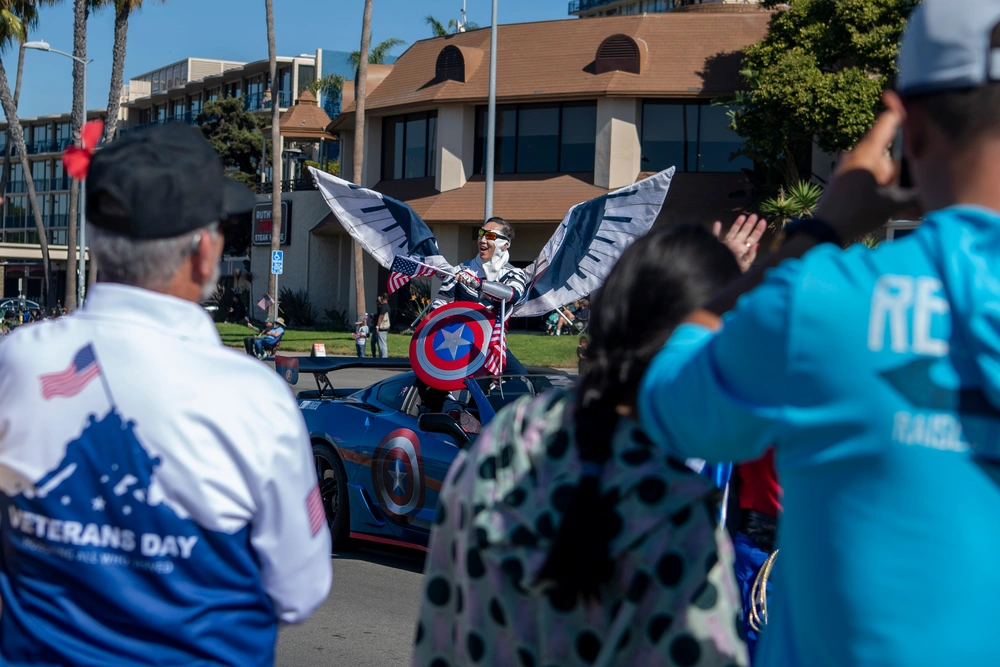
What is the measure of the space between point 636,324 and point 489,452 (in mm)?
342

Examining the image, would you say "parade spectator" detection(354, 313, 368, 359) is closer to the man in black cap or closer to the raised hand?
the raised hand

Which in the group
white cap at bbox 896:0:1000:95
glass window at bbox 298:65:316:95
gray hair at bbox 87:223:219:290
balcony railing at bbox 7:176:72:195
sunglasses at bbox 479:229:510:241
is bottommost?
gray hair at bbox 87:223:219:290

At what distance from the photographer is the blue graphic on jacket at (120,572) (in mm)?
1845

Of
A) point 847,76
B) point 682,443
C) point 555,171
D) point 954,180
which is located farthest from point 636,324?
point 555,171

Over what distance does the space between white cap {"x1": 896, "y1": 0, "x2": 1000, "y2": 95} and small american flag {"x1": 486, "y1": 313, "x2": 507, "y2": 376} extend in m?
5.93

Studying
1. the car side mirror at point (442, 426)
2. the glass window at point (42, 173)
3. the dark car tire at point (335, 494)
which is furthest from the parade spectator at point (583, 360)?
the glass window at point (42, 173)

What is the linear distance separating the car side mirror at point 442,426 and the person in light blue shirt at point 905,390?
5.12 metres

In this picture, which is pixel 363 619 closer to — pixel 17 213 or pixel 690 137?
pixel 690 137

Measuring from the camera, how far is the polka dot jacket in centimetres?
175

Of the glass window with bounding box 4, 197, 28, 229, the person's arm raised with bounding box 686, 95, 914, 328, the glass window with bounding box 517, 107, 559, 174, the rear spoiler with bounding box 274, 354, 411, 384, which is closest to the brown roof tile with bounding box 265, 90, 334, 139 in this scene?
the glass window with bounding box 517, 107, 559, 174

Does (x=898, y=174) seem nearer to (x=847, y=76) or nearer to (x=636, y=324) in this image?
(x=636, y=324)

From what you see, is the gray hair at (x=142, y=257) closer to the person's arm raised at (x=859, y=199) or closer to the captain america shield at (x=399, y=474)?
the person's arm raised at (x=859, y=199)

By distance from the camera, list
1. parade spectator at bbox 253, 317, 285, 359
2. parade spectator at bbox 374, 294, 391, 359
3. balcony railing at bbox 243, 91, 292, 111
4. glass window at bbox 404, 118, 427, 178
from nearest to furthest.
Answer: parade spectator at bbox 253, 317, 285, 359 → parade spectator at bbox 374, 294, 391, 359 → glass window at bbox 404, 118, 427, 178 → balcony railing at bbox 243, 91, 292, 111

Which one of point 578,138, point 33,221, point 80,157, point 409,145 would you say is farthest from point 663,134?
point 33,221
